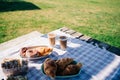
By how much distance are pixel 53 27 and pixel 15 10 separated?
2844 mm

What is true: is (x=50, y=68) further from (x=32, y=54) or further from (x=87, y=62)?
(x=87, y=62)

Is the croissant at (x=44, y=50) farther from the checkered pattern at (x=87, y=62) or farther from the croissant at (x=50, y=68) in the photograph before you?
the croissant at (x=50, y=68)

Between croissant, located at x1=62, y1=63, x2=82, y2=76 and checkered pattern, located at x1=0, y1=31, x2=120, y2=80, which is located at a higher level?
croissant, located at x1=62, y1=63, x2=82, y2=76

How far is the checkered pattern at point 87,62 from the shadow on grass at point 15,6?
6058 mm

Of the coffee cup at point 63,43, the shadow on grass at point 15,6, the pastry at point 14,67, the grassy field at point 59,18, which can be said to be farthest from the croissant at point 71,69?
the shadow on grass at point 15,6

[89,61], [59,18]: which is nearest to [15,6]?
[59,18]

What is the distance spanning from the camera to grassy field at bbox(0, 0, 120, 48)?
650cm

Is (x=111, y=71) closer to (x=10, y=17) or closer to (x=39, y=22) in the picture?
(x=39, y=22)

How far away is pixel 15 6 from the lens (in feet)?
31.0

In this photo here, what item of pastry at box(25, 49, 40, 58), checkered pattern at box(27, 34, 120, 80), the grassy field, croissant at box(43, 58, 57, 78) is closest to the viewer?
croissant at box(43, 58, 57, 78)

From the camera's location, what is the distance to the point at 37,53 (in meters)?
2.76

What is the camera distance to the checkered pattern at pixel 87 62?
2.48m

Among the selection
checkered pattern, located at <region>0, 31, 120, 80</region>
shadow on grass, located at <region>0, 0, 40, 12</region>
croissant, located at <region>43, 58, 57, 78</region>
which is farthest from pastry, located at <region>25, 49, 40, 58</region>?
shadow on grass, located at <region>0, 0, 40, 12</region>

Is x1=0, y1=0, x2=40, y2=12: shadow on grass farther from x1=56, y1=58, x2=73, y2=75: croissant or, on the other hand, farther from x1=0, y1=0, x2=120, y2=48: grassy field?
x1=56, y1=58, x2=73, y2=75: croissant
